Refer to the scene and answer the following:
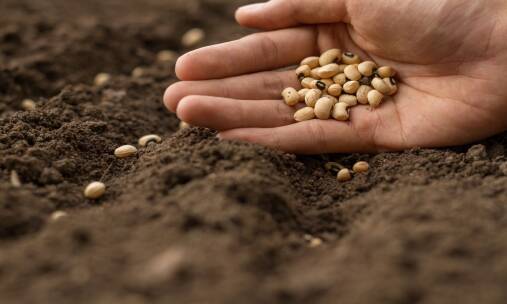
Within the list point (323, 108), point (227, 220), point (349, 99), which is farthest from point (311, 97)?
point (227, 220)

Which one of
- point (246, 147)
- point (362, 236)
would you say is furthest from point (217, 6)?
point (362, 236)

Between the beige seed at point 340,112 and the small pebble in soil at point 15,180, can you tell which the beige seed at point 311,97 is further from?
the small pebble in soil at point 15,180

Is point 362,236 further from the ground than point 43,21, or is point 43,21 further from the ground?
point 43,21

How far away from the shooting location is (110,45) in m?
4.30

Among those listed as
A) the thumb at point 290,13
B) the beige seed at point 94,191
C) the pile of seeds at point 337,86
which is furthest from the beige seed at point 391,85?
the beige seed at point 94,191

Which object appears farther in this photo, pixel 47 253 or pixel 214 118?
pixel 214 118

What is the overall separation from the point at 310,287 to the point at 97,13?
3.80m

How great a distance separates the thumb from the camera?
3234mm

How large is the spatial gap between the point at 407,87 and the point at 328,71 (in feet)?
1.37

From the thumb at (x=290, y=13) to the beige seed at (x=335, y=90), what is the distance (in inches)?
16.7

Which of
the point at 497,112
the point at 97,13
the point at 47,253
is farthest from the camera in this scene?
the point at 97,13

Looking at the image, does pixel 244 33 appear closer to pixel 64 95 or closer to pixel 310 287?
pixel 64 95

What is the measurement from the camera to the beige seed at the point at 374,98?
3.00 meters

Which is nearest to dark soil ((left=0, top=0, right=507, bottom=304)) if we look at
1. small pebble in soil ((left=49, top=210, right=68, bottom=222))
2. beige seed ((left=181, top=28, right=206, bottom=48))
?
small pebble in soil ((left=49, top=210, right=68, bottom=222))
